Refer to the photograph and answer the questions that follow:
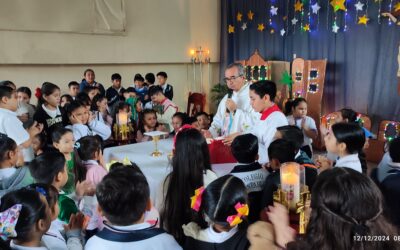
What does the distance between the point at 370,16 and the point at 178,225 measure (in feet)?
15.9

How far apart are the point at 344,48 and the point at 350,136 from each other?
161 inches

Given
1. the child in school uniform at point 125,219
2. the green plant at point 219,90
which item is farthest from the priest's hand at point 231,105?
the green plant at point 219,90

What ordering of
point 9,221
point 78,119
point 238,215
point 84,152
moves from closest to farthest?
point 9,221, point 238,215, point 84,152, point 78,119

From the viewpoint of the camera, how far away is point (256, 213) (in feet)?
6.66

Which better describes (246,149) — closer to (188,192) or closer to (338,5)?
(188,192)

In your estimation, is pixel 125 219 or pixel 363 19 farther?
pixel 363 19

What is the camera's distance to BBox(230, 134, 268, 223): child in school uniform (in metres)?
2.00

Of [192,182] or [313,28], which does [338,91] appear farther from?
[192,182]

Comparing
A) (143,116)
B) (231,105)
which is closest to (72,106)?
(143,116)

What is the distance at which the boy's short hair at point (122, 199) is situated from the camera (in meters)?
1.35

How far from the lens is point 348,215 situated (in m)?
1.05

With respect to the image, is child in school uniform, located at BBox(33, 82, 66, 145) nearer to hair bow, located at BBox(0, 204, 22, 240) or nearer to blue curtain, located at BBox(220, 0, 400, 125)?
hair bow, located at BBox(0, 204, 22, 240)

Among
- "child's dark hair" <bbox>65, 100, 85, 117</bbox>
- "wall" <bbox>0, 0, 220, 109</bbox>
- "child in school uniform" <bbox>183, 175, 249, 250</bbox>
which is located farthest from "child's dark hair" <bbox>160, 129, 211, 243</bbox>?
"wall" <bbox>0, 0, 220, 109</bbox>

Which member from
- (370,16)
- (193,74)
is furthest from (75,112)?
(193,74)
